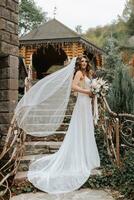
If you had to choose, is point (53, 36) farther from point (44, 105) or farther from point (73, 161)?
point (73, 161)

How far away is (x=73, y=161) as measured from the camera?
20.1ft

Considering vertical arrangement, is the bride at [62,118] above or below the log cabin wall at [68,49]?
below

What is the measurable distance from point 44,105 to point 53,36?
11285 millimetres

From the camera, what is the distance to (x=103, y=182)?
585 cm

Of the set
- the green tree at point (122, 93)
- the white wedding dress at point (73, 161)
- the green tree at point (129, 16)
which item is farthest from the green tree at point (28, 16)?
the white wedding dress at point (73, 161)

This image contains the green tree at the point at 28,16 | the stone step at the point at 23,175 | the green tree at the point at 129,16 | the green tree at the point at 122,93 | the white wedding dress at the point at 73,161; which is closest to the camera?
the white wedding dress at the point at 73,161

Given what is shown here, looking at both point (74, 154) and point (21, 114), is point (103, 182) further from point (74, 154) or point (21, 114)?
point (21, 114)

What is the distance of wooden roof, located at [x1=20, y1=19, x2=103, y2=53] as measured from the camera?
55.1 feet

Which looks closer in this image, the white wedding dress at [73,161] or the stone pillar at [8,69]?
the white wedding dress at [73,161]

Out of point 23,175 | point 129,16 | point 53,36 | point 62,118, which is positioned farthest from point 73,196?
point 129,16

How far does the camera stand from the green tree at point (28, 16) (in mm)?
36656

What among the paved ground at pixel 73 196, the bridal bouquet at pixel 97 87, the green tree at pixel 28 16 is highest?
the green tree at pixel 28 16

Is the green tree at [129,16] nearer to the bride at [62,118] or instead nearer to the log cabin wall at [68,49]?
the log cabin wall at [68,49]

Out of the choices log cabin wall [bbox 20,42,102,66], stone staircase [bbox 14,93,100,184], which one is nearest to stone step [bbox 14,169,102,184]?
stone staircase [bbox 14,93,100,184]
